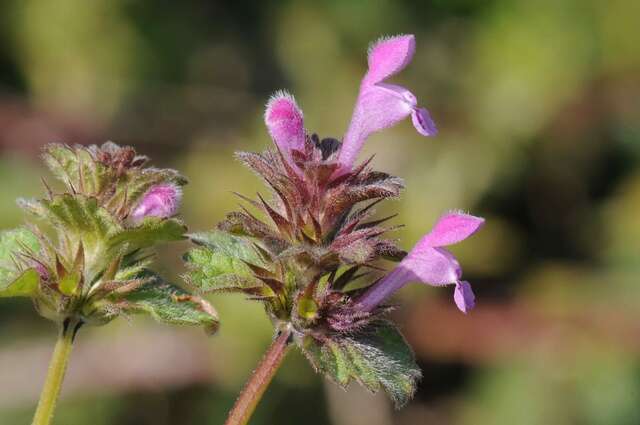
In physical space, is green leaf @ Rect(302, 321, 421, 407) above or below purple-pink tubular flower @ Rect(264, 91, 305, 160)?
below

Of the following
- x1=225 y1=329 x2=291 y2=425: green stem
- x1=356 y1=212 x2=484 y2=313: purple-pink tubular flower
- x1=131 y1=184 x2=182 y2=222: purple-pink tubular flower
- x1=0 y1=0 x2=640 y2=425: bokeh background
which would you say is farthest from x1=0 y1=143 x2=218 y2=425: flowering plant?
x1=0 y1=0 x2=640 y2=425: bokeh background

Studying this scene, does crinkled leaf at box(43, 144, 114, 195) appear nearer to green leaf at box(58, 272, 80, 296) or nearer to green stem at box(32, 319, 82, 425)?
green leaf at box(58, 272, 80, 296)

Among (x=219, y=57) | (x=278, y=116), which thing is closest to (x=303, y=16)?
(x=219, y=57)

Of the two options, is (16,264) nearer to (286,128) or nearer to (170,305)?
(170,305)

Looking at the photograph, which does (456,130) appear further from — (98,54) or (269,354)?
(269,354)

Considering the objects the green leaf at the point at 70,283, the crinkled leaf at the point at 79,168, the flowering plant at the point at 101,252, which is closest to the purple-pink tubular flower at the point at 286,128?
the flowering plant at the point at 101,252

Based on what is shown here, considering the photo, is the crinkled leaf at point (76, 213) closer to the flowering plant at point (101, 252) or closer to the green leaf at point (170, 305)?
the flowering plant at point (101, 252)
